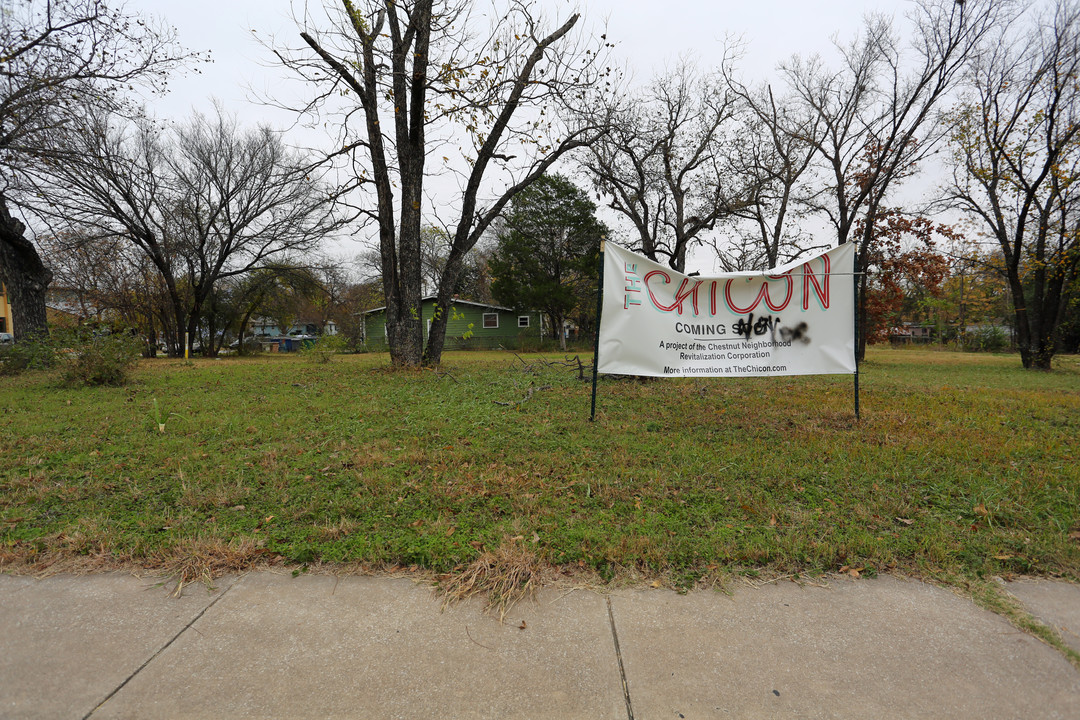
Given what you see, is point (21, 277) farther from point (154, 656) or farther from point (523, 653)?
point (523, 653)

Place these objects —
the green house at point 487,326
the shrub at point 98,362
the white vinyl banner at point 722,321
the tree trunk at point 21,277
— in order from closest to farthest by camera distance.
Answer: the white vinyl banner at point 722,321
the shrub at point 98,362
the tree trunk at point 21,277
the green house at point 487,326

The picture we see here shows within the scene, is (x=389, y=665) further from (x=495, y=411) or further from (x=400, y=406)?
(x=400, y=406)

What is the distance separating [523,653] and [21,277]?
18188 millimetres

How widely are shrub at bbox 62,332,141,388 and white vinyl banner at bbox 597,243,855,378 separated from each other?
9267mm

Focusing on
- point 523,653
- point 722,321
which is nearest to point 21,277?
point 722,321

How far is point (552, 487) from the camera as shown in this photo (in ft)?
12.0

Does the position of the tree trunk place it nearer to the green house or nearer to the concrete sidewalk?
the concrete sidewalk

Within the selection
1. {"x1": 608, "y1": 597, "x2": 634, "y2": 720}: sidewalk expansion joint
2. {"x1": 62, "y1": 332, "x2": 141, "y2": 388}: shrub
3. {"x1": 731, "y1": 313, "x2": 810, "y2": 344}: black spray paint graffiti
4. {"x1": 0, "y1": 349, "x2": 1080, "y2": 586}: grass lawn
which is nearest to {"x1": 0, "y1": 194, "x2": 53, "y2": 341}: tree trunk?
A: {"x1": 62, "y1": 332, "x2": 141, "y2": 388}: shrub

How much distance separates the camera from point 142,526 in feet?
9.76

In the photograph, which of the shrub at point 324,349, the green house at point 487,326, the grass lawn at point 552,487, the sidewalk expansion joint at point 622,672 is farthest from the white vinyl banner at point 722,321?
the green house at point 487,326

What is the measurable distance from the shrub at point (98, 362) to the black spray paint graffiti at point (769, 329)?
10.5 meters

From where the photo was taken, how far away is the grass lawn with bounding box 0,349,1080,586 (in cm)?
266

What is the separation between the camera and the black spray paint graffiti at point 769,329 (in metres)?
5.19

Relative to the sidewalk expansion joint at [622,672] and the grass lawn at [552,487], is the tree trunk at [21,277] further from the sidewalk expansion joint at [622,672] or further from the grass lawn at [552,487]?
the sidewalk expansion joint at [622,672]
